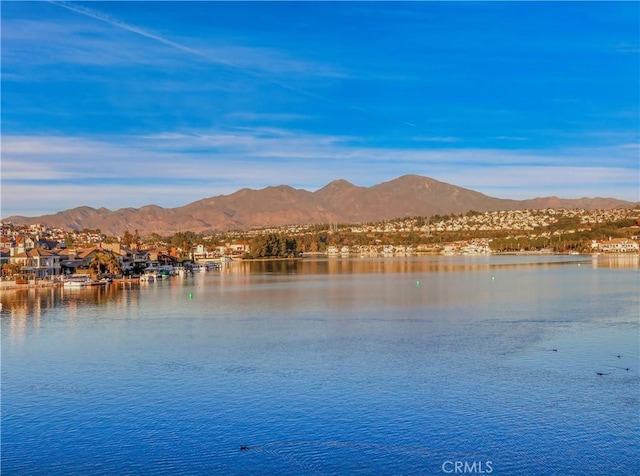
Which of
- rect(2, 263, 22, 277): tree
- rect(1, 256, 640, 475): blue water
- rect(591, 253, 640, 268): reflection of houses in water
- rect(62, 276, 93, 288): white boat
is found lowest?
rect(1, 256, 640, 475): blue water

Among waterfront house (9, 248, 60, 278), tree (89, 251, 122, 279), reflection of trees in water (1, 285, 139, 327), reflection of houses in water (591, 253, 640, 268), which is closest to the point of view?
reflection of trees in water (1, 285, 139, 327)

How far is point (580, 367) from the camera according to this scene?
18109mm

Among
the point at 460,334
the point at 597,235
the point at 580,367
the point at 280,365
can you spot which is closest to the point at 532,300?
the point at 460,334

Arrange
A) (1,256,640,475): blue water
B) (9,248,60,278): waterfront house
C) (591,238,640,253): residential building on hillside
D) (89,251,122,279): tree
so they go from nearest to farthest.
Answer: (1,256,640,475): blue water → (9,248,60,278): waterfront house → (89,251,122,279): tree → (591,238,640,253): residential building on hillside

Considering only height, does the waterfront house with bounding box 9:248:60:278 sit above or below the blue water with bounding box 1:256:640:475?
above

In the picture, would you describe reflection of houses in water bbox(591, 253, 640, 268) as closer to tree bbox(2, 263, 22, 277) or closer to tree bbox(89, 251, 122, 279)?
tree bbox(89, 251, 122, 279)

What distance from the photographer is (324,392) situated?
15.8 m

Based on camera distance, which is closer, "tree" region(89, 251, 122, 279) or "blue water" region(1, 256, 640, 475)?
"blue water" region(1, 256, 640, 475)

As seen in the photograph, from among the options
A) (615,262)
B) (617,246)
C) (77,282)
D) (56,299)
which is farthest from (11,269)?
(617,246)

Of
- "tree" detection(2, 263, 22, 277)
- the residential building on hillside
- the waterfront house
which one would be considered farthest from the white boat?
the residential building on hillside

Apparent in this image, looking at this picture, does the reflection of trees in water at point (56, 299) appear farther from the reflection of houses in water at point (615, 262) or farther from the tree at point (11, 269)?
the reflection of houses in water at point (615, 262)

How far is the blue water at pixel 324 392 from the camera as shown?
473 inches

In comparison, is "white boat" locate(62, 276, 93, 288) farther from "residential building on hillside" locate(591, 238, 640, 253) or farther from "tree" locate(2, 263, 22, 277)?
"residential building on hillside" locate(591, 238, 640, 253)

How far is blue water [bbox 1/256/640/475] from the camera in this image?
12.0 metres
